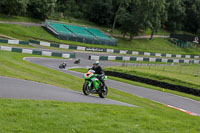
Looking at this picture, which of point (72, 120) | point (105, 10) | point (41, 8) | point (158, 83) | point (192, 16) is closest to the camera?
point (72, 120)

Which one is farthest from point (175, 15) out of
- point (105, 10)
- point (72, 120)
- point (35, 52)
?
point (72, 120)

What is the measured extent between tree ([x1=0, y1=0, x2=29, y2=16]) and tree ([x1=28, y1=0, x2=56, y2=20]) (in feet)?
16.0

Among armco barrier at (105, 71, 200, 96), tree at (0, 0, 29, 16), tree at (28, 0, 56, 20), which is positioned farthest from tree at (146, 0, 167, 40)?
armco barrier at (105, 71, 200, 96)

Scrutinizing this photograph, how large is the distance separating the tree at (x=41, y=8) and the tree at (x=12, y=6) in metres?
4.89

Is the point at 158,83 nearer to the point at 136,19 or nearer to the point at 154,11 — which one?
the point at 136,19

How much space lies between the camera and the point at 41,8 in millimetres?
66438

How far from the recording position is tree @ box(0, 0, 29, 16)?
58.6 metres

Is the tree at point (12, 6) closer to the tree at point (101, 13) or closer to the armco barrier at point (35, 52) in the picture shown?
the armco barrier at point (35, 52)

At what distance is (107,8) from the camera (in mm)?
80688

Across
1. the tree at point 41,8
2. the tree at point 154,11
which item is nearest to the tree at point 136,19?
the tree at point 154,11

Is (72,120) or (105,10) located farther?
(105,10)

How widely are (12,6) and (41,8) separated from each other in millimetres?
8722

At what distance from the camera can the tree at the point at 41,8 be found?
6569 cm

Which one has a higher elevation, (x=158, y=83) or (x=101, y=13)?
(x=101, y=13)
